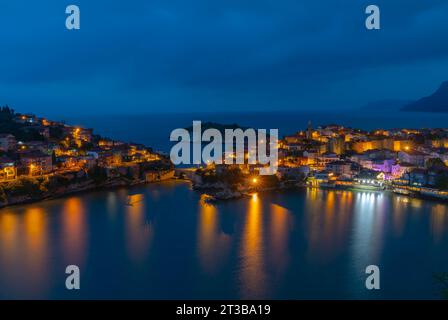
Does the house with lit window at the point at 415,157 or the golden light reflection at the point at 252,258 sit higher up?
the house with lit window at the point at 415,157

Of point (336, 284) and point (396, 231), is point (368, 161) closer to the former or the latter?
point (396, 231)

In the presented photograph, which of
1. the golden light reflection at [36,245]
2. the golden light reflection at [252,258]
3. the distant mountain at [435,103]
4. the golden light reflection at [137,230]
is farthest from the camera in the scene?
the distant mountain at [435,103]

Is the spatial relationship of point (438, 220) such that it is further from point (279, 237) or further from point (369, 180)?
point (369, 180)

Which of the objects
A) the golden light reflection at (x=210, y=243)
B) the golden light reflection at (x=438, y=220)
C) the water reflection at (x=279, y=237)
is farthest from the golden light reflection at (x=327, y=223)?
the golden light reflection at (x=438, y=220)

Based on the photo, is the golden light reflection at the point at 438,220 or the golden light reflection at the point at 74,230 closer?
the golden light reflection at the point at 74,230
